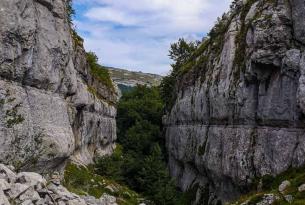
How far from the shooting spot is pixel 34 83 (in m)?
43.0

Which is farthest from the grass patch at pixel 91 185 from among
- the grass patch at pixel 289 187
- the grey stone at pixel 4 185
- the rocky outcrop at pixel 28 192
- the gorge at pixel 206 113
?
the grey stone at pixel 4 185

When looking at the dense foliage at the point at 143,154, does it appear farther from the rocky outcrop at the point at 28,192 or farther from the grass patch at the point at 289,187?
the rocky outcrop at the point at 28,192

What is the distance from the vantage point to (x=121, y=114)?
133m

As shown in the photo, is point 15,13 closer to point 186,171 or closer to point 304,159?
point 304,159

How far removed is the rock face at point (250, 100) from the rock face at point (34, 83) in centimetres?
1869

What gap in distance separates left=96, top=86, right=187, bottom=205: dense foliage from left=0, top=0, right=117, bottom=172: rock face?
24510 mm

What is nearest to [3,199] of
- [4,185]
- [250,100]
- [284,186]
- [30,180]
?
[4,185]

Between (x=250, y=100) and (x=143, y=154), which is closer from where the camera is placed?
(x=250, y=100)

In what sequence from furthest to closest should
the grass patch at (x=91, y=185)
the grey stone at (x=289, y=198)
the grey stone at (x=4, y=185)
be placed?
the grass patch at (x=91, y=185), the grey stone at (x=289, y=198), the grey stone at (x=4, y=185)

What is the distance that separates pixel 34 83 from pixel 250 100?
874 inches

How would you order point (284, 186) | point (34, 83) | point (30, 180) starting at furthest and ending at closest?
point (34, 83) → point (284, 186) → point (30, 180)

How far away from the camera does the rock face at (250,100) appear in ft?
129

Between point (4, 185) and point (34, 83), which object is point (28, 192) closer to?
point (4, 185)

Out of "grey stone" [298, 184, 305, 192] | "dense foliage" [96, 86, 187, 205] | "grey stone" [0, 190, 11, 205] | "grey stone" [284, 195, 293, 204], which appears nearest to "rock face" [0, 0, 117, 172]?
"grey stone" [0, 190, 11, 205]
